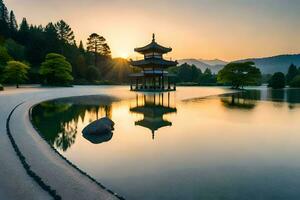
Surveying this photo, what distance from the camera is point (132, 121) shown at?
15383mm

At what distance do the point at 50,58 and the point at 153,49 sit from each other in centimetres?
2073

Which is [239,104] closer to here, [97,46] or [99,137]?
[99,137]

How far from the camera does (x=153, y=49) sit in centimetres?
4447

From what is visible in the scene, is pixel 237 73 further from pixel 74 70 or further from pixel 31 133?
pixel 31 133

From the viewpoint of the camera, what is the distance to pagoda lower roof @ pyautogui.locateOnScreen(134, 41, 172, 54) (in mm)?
44409

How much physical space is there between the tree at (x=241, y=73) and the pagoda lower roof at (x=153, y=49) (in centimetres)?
1614

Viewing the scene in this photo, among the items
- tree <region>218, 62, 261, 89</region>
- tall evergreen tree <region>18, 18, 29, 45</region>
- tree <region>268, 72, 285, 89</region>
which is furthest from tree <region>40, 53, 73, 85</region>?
tree <region>268, 72, 285, 89</region>

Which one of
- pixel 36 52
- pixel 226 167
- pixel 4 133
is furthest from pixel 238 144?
pixel 36 52

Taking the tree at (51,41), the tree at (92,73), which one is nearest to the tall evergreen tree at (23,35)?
the tree at (51,41)

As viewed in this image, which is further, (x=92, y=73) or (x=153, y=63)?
(x=92, y=73)

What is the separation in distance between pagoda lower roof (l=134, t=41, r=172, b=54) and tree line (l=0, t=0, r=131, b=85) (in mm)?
15047

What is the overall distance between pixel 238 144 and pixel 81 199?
7.06 m

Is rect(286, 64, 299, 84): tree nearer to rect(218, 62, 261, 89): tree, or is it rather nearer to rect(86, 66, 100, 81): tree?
rect(218, 62, 261, 89): tree

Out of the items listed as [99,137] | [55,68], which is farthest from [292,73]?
[99,137]
